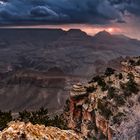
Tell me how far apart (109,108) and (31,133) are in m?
82.2

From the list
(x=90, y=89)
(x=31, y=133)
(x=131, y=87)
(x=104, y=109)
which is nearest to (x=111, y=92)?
(x=131, y=87)

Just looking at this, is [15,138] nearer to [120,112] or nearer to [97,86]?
[120,112]

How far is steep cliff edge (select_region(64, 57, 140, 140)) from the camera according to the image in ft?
323

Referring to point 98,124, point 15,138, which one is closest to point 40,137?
point 15,138

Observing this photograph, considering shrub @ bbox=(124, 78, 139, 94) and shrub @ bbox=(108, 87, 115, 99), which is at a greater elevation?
shrub @ bbox=(124, 78, 139, 94)

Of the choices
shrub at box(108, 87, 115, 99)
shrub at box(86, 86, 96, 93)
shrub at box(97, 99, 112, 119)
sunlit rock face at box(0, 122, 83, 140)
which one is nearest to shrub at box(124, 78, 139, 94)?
shrub at box(108, 87, 115, 99)

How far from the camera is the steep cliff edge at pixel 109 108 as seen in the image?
98312 mm

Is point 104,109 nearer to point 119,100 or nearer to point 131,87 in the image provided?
point 119,100

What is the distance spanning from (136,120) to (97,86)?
1963cm

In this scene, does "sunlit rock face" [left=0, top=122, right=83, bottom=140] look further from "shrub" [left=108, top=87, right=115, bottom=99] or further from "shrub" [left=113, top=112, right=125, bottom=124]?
"shrub" [left=108, top=87, right=115, bottom=99]

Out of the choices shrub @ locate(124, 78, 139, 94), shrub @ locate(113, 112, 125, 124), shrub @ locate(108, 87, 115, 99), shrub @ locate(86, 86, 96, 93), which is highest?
shrub @ locate(124, 78, 139, 94)

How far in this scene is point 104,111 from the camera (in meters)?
103

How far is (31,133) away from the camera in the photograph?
20.7 m

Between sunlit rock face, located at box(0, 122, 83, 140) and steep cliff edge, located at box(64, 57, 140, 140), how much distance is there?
7536cm
